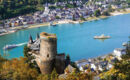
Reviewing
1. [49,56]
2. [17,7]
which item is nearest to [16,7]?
[17,7]

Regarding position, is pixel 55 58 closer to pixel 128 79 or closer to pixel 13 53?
pixel 128 79

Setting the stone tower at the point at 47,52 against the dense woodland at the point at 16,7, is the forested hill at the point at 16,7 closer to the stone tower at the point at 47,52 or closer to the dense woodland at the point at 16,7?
the dense woodland at the point at 16,7

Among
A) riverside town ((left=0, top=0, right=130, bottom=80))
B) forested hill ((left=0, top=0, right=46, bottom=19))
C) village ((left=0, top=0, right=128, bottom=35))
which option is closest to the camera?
riverside town ((left=0, top=0, right=130, bottom=80))

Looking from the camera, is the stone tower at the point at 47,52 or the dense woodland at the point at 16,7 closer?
the stone tower at the point at 47,52

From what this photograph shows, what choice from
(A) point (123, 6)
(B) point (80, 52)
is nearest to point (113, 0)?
(A) point (123, 6)

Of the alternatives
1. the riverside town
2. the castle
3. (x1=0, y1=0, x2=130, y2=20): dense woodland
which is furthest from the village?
the castle

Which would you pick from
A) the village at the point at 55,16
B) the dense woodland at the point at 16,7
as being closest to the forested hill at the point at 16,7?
the dense woodland at the point at 16,7

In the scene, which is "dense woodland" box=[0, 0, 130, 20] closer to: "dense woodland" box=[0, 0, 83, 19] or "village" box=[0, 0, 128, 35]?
"dense woodland" box=[0, 0, 83, 19]
